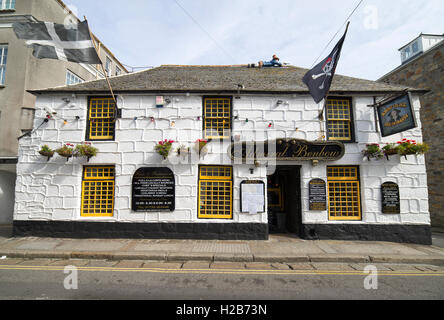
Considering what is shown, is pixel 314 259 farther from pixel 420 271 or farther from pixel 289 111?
pixel 289 111

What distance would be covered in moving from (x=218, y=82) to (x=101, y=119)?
559cm

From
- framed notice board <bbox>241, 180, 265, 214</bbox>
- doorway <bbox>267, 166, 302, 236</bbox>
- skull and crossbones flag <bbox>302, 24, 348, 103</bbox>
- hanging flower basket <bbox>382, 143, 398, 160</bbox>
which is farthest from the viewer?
doorway <bbox>267, 166, 302, 236</bbox>

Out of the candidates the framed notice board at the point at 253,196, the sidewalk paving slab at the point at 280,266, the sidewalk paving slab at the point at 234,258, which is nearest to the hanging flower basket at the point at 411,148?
the framed notice board at the point at 253,196

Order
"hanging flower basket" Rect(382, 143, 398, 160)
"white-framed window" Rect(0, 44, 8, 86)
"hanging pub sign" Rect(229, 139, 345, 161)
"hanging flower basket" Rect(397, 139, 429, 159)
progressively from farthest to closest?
"white-framed window" Rect(0, 44, 8, 86)
"hanging pub sign" Rect(229, 139, 345, 161)
"hanging flower basket" Rect(382, 143, 398, 160)
"hanging flower basket" Rect(397, 139, 429, 159)

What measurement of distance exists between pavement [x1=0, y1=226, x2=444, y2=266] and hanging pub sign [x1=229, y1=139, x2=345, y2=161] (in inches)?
133

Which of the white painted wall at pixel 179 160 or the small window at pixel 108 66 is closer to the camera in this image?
the white painted wall at pixel 179 160

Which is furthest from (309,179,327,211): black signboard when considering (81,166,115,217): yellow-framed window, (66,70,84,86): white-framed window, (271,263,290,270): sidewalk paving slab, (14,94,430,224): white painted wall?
(66,70,84,86): white-framed window

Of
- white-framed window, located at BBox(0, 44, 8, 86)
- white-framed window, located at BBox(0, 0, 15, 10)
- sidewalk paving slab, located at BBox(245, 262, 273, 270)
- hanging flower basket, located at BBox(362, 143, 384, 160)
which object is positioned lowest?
sidewalk paving slab, located at BBox(245, 262, 273, 270)

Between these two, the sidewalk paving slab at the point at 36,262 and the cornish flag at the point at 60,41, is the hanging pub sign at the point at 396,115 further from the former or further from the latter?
the sidewalk paving slab at the point at 36,262

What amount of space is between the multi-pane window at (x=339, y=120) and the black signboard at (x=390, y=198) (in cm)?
238

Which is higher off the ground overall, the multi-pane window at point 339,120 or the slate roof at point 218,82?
the slate roof at point 218,82

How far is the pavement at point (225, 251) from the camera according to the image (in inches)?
254

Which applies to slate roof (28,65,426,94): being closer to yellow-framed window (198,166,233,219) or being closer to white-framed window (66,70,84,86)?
yellow-framed window (198,166,233,219)

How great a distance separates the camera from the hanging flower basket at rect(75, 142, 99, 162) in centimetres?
827
